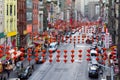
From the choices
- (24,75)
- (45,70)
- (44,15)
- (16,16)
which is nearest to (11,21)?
(16,16)

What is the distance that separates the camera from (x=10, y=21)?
246 feet

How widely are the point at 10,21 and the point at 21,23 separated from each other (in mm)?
10674

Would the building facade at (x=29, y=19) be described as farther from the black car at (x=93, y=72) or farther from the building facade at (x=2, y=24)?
the black car at (x=93, y=72)

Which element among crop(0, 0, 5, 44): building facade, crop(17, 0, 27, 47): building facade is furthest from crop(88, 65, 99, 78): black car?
crop(17, 0, 27, 47): building facade

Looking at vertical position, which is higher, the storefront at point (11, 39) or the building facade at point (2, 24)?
the building facade at point (2, 24)

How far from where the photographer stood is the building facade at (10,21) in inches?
2792

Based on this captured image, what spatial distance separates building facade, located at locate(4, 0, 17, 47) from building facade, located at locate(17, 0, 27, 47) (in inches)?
139

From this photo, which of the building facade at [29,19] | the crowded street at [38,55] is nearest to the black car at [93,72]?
the crowded street at [38,55]

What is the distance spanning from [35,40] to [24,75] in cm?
3853

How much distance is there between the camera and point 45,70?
66.5m

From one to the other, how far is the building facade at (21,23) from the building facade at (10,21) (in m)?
3.52

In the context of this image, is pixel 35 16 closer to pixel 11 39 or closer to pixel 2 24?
pixel 11 39

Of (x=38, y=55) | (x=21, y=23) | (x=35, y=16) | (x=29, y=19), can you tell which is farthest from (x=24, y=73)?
(x=35, y=16)

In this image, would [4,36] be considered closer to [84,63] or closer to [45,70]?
[45,70]
